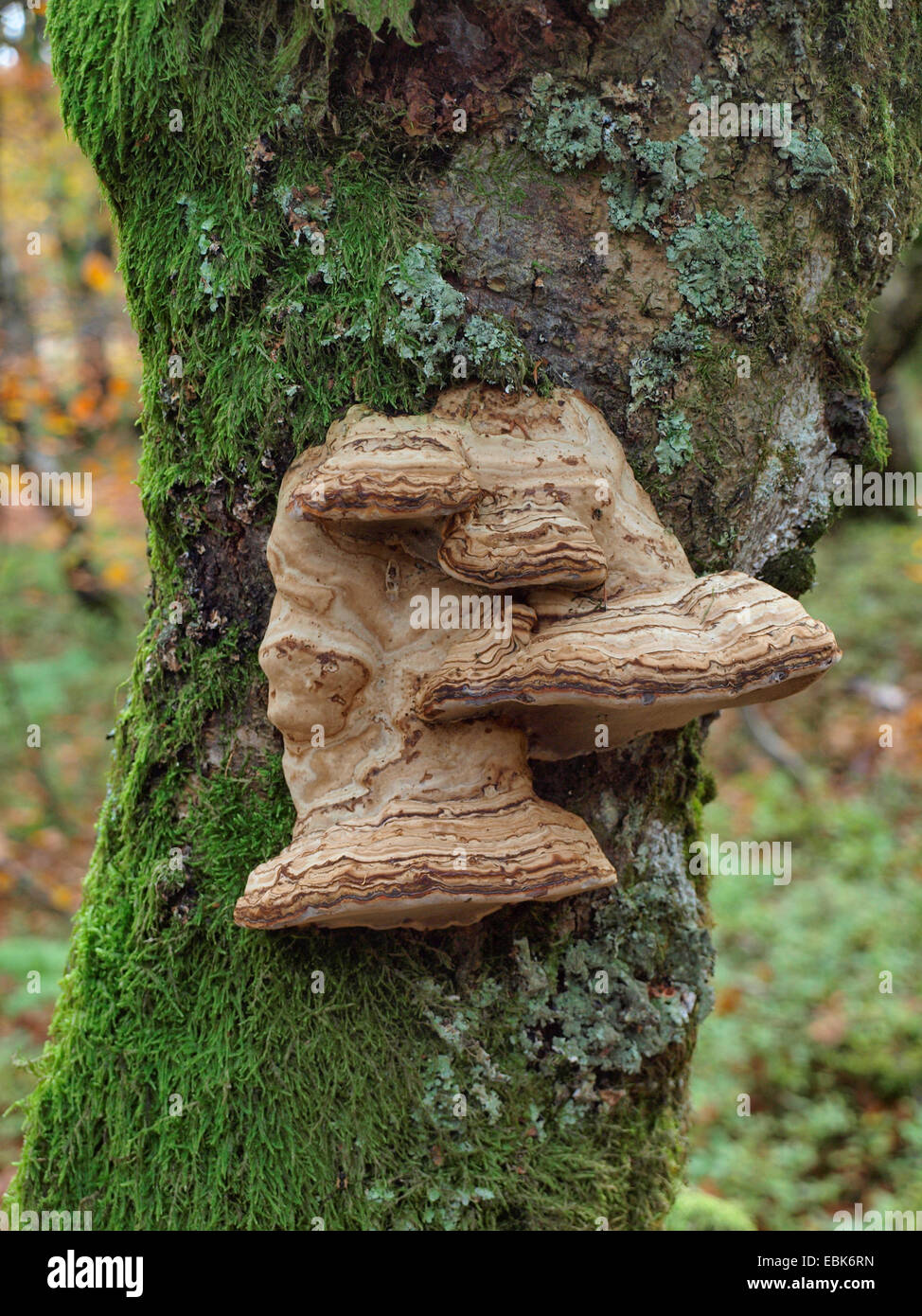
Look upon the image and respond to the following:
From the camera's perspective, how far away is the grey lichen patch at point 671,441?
272 cm

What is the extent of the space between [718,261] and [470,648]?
4.34 feet

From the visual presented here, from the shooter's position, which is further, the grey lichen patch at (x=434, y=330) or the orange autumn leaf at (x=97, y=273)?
the orange autumn leaf at (x=97, y=273)

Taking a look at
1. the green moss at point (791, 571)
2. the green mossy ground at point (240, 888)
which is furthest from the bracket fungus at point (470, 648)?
the green moss at point (791, 571)

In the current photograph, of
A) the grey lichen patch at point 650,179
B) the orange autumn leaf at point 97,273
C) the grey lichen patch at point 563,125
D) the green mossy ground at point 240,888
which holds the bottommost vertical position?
the green mossy ground at point 240,888

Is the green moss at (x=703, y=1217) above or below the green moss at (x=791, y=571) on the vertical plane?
below

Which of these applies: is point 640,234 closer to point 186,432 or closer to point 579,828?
point 186,432

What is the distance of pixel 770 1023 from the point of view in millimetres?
7582

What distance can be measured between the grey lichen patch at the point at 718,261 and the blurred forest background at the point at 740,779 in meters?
1.93

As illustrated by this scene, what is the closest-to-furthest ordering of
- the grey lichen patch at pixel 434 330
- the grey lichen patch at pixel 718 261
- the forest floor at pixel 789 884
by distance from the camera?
the grey lichen patch at pixel 434 330 → the grey lichen patch at pixel 718 261 → the forest floor at pixel 789 884

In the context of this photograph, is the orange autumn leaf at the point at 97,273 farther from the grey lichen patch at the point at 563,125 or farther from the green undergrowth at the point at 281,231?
the grey lichen patch at the point at 563,125

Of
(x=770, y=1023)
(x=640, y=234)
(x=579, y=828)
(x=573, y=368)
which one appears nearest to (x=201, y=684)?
(x=579, y=828)

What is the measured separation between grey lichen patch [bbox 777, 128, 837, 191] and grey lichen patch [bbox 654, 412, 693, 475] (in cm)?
73

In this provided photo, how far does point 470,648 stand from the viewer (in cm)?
233

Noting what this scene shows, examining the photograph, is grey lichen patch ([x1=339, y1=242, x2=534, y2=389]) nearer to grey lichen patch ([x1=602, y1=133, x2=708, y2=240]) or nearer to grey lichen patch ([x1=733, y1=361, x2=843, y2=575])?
grey lichen patch ([x1=602, y1=133, x2=708, y2=240])
